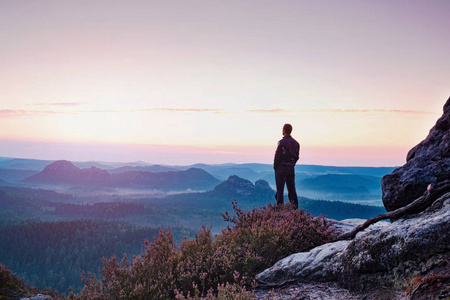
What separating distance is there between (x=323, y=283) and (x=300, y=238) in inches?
85.4

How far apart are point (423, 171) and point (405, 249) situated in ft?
6.85

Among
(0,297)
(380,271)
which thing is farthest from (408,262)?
(0,297)

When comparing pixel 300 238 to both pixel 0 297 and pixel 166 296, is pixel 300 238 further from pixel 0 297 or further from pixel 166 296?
pixel 0 297

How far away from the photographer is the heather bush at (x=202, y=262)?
574cm

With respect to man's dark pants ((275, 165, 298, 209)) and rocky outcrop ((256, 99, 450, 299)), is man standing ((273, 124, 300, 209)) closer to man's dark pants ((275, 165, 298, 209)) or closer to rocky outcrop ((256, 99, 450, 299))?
man's dark pants ((275, 165, 298, 209))

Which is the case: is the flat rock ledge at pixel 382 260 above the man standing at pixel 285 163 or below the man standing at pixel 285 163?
below

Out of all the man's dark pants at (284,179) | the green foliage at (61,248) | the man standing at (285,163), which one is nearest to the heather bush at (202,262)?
the man's dark pants at (284,179)

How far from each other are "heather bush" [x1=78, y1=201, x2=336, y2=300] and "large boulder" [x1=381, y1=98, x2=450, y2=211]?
6.99ft

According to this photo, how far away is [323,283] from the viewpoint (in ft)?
17.5

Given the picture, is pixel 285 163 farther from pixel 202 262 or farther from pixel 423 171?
pixel 202 262

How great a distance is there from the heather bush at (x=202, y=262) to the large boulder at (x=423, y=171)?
2.13 m

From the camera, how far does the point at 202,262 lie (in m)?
6.29

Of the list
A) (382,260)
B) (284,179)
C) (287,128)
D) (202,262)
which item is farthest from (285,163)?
(382,260)

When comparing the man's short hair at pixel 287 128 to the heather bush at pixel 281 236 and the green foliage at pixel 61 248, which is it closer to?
the heather bush at pixel 281 236
